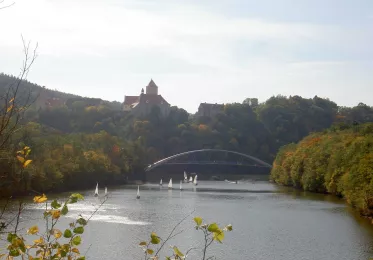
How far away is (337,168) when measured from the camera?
45562 mm

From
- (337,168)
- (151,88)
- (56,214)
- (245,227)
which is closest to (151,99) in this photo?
(151,88)

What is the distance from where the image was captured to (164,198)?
4794 cm

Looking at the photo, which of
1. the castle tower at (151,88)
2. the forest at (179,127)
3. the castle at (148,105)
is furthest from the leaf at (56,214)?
the castle tower at (151,88)

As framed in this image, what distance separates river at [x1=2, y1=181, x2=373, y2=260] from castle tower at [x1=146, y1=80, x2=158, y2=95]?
79030 millimetres

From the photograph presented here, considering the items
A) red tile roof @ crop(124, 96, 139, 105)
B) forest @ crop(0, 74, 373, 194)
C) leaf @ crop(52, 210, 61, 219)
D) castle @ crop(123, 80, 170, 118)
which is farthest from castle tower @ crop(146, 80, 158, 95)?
leaf @ crop(52, 210, 61, 219)

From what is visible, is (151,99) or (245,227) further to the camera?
(151,99)

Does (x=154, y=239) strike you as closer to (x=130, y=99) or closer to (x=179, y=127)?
(x=179, y=127)

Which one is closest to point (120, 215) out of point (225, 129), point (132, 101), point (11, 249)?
point (11, 249)

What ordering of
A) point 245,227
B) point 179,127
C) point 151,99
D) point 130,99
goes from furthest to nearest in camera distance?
point 130,99, point 151,99, point 179,127, point 245,227

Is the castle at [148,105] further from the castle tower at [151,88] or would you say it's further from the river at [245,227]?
the river at [245,227]

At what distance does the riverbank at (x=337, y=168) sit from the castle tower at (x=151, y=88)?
57574 millimetres

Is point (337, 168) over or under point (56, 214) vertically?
over

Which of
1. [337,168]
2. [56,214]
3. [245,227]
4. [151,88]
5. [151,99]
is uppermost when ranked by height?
[151,88]

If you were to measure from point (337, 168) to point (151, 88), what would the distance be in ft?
272
